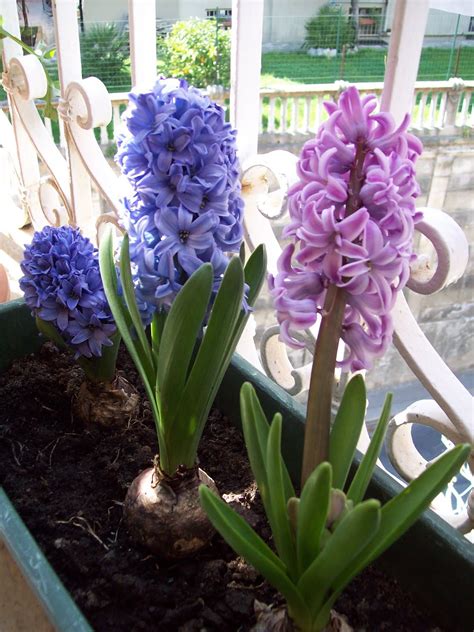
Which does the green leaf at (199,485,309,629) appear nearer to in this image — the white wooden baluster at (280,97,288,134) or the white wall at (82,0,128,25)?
the white wall at (82,0,128,25)

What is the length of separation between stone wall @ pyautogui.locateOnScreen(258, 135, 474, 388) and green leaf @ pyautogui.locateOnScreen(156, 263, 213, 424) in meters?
7.12

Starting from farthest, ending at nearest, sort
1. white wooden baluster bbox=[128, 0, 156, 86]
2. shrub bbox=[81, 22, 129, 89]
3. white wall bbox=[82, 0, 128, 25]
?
shrub bbox=[81, 22, 129, 89] → white wall bbox=[82, 0, 128, 25] → white wooden baluster bbox=[128, 0, 156, 86]

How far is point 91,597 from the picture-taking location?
1.74ft

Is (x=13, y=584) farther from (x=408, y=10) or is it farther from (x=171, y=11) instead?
(x=171, y=11)

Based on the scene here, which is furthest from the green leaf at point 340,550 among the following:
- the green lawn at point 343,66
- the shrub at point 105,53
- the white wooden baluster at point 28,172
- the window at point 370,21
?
the green lawn at point 343,66

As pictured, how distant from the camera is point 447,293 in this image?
37.9 ft

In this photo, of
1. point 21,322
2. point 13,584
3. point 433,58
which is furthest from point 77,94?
point 433,58

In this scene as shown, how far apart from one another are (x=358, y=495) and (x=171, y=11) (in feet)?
12.3

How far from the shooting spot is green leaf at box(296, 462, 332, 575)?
371 mm

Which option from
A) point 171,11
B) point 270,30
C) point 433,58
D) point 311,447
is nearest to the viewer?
point 311,447

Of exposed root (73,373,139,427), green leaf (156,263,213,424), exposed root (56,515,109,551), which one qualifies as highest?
green leaf (156,263,213,424)

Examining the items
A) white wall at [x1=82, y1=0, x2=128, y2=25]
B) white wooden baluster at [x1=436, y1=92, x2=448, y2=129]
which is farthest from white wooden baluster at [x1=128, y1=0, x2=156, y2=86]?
white wooden baluster at [x1=436, y1=92, x2=448, y2=129]

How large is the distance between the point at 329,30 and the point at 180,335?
259 inches

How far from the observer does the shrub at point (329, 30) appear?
20.8ft
